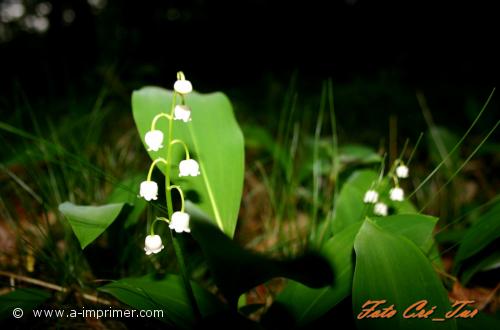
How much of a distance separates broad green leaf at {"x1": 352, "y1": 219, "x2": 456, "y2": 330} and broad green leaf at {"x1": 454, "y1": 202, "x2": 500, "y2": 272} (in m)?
0.31

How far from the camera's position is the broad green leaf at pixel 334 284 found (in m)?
0.74

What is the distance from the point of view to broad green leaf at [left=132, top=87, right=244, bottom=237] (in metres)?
0.88

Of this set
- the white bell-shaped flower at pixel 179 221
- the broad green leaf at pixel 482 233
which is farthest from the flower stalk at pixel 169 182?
the broad green leaf at pixel 482 233

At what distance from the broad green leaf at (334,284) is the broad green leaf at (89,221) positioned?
1.53ft

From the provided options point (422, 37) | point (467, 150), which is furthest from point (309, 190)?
point (422, 37)

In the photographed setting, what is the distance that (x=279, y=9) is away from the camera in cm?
796

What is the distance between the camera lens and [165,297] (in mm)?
735

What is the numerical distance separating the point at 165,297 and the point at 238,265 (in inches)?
10.3

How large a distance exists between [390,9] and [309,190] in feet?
25.0

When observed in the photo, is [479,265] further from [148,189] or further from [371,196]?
[148,189]

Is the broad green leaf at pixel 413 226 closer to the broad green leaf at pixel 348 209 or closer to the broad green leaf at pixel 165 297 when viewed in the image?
the broad green leaf at pixel 348 209

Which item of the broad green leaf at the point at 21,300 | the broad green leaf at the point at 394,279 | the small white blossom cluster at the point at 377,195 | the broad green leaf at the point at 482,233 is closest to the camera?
the broad green leaf at the point at 394,279

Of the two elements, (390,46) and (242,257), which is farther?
(390,46)

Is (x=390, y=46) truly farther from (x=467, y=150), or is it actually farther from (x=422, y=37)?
(x=467, y=150)
